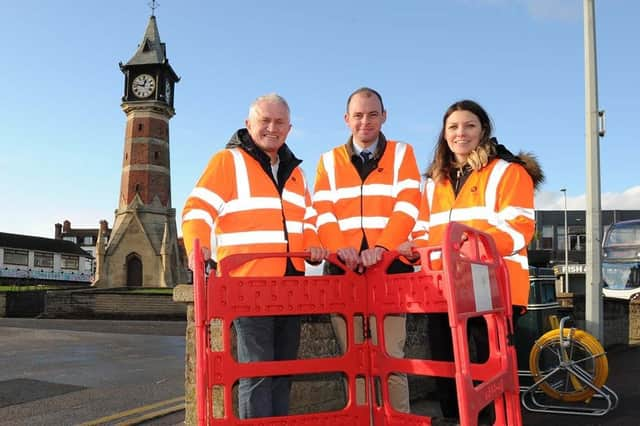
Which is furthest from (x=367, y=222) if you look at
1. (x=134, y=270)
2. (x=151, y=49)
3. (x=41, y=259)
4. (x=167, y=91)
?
(x=41, y=259)

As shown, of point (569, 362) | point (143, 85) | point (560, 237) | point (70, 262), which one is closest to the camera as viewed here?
point (569, 362)

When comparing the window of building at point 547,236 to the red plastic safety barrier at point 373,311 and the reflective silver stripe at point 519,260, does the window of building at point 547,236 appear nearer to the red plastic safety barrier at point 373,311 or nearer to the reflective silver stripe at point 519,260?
the reflective silver stripe at point 519,260

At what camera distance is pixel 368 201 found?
12.1 feet

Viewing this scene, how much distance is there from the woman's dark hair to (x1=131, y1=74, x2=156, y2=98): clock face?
139ft

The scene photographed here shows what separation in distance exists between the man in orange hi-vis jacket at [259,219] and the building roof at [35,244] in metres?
73.8

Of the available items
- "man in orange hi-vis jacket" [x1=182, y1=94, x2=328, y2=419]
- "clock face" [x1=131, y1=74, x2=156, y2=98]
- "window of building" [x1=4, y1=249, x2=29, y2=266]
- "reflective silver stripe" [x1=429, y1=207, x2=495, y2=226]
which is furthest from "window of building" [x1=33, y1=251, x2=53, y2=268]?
"reflective silver stripe" [x1=429, y1=207, x2=495, y2=226]

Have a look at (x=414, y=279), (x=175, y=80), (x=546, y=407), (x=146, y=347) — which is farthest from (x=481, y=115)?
(x=175, y=80)

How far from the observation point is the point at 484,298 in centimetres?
290

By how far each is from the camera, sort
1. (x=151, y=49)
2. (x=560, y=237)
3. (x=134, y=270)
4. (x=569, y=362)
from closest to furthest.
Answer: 1. (x=569, y=362)
2. (x=134, y=270)
3. (x=151, y=49)
4. (x=560, y=237)

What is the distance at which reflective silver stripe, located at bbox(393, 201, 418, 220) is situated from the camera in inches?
144

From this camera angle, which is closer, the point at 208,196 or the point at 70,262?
the point at 208,196

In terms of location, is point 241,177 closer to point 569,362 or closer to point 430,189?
point 430,189

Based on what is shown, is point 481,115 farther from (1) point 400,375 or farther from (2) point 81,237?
(2) point 81,237

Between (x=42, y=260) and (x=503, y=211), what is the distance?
79.5 m
